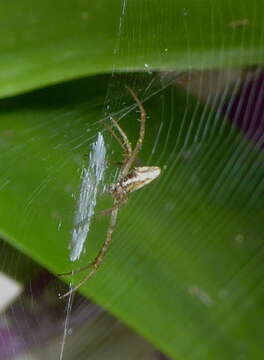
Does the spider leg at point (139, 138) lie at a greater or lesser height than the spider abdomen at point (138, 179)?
greater

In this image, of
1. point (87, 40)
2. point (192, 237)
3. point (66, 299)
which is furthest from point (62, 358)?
point (87, 40)

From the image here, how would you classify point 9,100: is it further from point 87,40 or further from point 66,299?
point 66,299

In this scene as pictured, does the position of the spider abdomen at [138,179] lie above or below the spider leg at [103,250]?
above

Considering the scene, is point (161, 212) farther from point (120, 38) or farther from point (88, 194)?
point (120, 38)

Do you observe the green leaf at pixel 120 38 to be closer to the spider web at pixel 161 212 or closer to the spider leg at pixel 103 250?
the spider web at pixel 161 212

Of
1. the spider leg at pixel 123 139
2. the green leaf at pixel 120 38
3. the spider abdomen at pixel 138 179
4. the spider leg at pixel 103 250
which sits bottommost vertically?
the spider leg at pixel 103 250

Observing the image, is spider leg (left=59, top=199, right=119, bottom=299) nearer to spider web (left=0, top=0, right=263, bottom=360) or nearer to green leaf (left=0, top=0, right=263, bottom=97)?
spider web (left=0, top=0, right=263, bottom=360)

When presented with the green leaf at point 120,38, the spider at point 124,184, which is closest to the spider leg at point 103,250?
the spider at point 124,184
